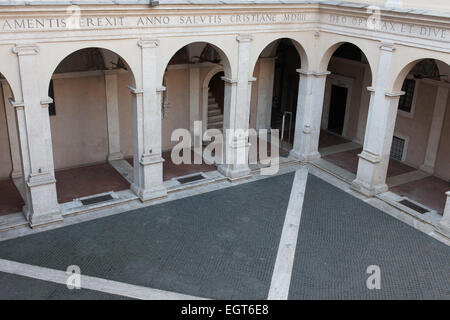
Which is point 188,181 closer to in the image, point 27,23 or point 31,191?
point 31,191

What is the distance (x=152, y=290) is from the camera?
1120 centimetres

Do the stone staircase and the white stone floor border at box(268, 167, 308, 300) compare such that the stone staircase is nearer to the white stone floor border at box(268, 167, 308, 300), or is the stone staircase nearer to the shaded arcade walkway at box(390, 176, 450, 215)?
the white stone floor border at box(268, 167, 308, 300)

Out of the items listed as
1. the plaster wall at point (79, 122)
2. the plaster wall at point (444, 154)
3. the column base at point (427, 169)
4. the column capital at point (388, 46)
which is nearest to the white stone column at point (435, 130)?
the column base at point (427, 169)

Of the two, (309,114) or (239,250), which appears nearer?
(239,250)

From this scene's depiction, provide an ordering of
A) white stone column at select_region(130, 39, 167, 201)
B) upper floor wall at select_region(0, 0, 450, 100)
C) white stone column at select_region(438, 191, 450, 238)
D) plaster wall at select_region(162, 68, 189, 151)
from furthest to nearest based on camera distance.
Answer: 1. plaster wall at select_region(162, 68, 189, 151)
2. white stone column at select_region(130, 39, 167, 201)
3. white stone column at select_region(438, 191, 450, 238)
4. upper floor wall at select_region(0, 0, 450, 100)

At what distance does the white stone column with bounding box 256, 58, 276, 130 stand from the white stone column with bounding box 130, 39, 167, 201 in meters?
7.48

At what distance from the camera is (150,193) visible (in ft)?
50.0

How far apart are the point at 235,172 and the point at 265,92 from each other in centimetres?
579

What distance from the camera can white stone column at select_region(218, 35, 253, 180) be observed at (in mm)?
15724

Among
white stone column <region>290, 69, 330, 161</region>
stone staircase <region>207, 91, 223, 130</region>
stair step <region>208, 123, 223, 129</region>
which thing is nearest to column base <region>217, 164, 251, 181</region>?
white stone column <region>290, 69, 330, 161</region>

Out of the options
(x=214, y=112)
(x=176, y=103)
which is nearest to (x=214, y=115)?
(x=214, y=112)

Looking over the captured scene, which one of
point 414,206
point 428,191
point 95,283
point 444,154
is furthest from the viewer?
point 444,154

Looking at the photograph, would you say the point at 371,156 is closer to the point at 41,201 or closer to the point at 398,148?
the point at 398,148

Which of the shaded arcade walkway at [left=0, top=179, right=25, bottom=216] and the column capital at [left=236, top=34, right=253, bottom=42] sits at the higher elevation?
the column capital at [left=236, top=34, right=253, bottom=42]
